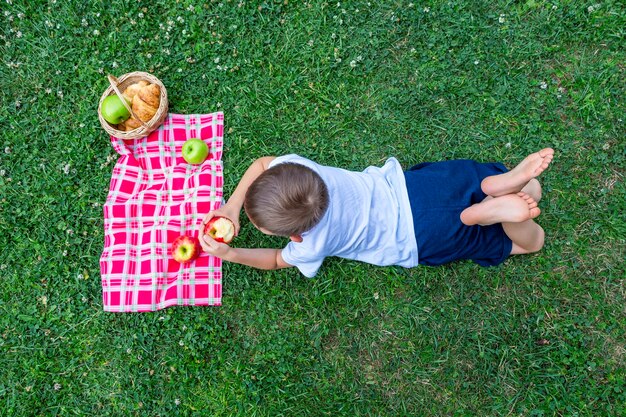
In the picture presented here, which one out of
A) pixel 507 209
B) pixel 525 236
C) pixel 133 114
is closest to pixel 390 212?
pixel 507 209

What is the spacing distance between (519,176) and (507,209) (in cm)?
26

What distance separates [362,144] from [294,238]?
1.54 m

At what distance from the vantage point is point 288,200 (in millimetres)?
2535

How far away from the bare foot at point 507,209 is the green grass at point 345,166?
0.97 m

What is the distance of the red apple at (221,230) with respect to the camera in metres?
3.52

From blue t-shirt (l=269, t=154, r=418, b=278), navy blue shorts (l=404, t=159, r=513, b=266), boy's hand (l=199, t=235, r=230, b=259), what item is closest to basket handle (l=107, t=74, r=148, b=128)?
boy's hand (l=199, t=235, r=230, b=259)

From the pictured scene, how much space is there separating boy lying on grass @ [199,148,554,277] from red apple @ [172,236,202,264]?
29 centimetres

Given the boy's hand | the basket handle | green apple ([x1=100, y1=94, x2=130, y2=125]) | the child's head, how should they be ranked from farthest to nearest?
green apple ([x1=100, y1=94, x2=130, y2=125]) → the basket handle → the boy's hand → the child's head

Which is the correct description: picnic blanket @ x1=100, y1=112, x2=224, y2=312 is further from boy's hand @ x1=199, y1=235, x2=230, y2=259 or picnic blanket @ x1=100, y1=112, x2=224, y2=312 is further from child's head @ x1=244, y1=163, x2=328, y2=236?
child's head @ x1=244, y1=163, x2=328, y2=236

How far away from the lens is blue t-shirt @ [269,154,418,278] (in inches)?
116

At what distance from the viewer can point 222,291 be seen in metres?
3.91

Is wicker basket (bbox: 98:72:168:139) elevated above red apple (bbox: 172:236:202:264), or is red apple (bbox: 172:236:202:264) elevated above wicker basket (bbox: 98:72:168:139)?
wicker basket (bbox: 98:72:168:139)

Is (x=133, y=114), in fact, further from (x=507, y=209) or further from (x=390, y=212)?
(x=507, y=209)

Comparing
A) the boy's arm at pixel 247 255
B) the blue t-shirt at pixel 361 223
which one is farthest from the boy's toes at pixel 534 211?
the boy's arm at pixel 247 255
